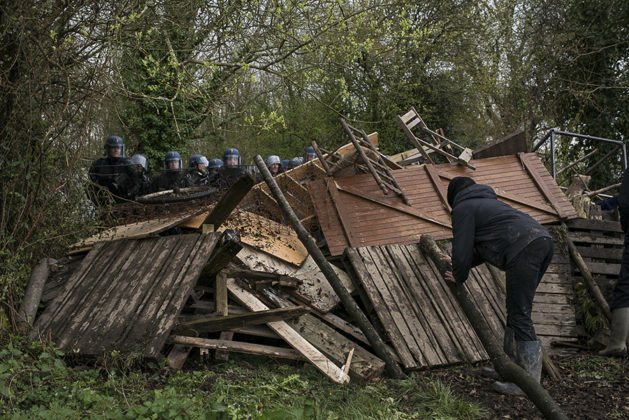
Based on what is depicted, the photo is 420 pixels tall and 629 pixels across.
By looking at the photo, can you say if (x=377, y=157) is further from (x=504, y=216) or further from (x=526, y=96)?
(x=526, y=96)

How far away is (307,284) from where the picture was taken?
6504 millimetres

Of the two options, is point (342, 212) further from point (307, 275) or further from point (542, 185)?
point (542, 185)

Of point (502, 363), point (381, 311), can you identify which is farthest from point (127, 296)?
point (502, 363)

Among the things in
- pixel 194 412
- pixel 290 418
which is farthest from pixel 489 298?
pixel 194 412

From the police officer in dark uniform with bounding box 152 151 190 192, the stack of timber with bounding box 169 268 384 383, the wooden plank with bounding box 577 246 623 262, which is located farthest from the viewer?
the police officer in dark uniform with bounding box 152 151 190 192

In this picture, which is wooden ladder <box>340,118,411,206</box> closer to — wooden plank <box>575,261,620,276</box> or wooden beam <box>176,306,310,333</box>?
wooden plank <box>575,261,620,276</box>

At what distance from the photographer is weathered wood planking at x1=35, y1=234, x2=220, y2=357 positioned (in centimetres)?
501

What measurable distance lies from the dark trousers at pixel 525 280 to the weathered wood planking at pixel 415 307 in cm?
92

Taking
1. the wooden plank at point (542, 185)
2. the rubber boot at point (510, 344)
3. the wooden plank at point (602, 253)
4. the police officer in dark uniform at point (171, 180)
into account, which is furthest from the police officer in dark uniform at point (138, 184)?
the wooden plank at point (602, 253)

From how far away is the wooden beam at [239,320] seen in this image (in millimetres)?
5230

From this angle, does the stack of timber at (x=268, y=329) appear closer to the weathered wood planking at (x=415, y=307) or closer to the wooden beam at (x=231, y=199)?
the weathered wood planking at (x=415, y=307)

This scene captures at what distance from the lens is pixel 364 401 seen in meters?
4.40

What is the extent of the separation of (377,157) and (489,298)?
2.85 m

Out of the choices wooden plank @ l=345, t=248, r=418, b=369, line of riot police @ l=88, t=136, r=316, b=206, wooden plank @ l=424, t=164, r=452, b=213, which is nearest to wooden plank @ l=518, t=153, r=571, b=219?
wooden plank @ l=424, t=164, r=452, b=213
